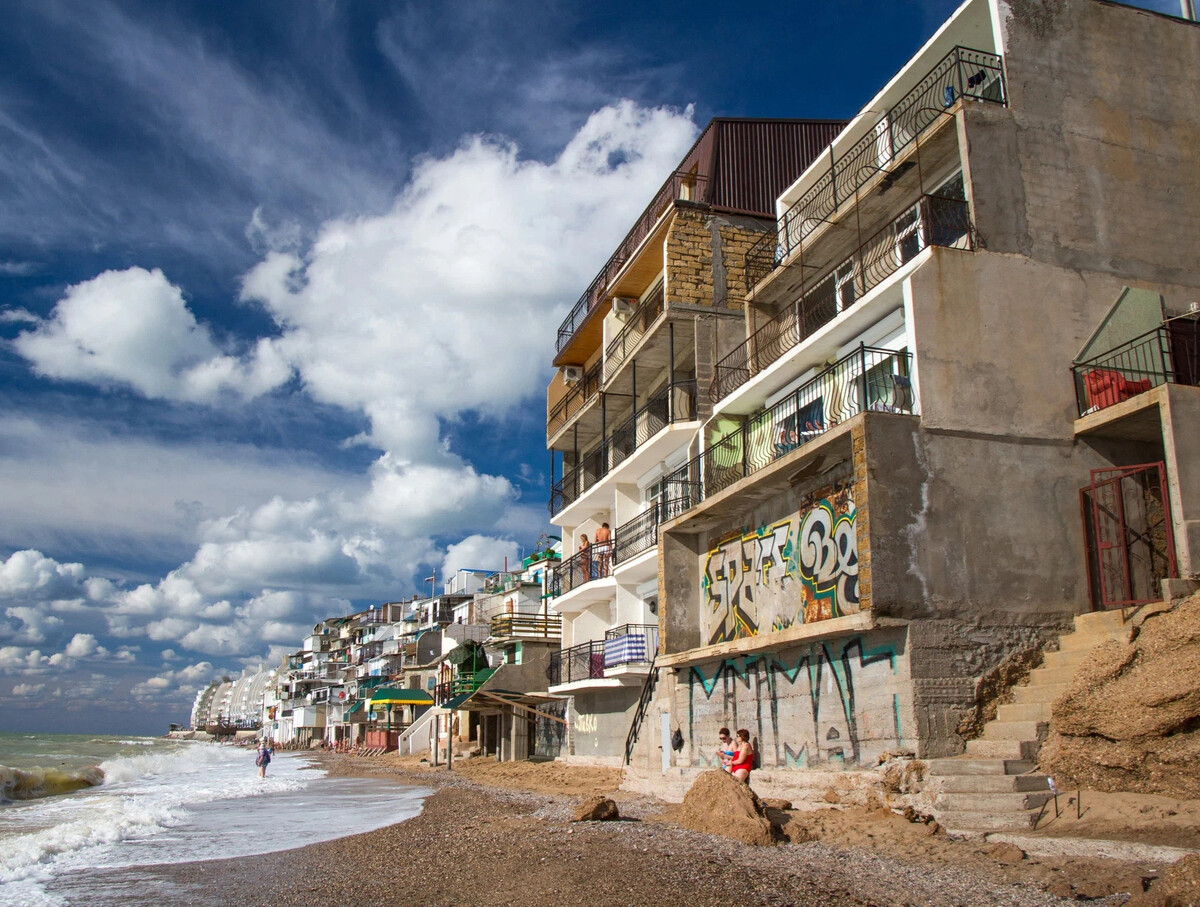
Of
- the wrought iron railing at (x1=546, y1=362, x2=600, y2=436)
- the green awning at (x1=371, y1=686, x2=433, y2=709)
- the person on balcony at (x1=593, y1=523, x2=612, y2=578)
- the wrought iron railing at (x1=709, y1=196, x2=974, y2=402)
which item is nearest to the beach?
the wrought iron railing at (x1=709, y1=196, x2=974, y2=402)

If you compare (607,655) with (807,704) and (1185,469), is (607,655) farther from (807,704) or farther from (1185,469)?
(1185,469)

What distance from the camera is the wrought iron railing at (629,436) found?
1011 inches

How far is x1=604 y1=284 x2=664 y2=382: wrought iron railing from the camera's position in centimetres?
2720

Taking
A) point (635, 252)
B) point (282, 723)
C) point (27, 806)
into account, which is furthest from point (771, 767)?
point (282, 723)

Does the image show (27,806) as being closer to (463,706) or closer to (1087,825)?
(463,706)

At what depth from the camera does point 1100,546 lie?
557 inches

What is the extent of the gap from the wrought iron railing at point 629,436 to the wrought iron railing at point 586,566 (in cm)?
247

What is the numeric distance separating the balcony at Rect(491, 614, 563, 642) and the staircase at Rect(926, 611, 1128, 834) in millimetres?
24496

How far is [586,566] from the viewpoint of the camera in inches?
1219

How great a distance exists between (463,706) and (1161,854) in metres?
32.7

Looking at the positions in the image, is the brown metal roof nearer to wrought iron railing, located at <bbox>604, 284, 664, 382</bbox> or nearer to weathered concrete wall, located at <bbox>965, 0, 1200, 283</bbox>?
wrought iron railing, located at <bbox>604, 284, 664, 382</bbox>

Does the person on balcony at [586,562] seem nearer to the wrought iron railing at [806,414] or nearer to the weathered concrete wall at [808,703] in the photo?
the wrought iron railing at [806,414]

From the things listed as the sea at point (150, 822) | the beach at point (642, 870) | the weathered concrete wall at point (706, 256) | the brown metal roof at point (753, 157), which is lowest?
the sea at point (150, 822)

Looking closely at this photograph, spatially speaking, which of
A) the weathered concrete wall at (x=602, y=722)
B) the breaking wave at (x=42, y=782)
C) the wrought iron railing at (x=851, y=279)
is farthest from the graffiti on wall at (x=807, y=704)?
the breaking wave at (x=42, y=782)
